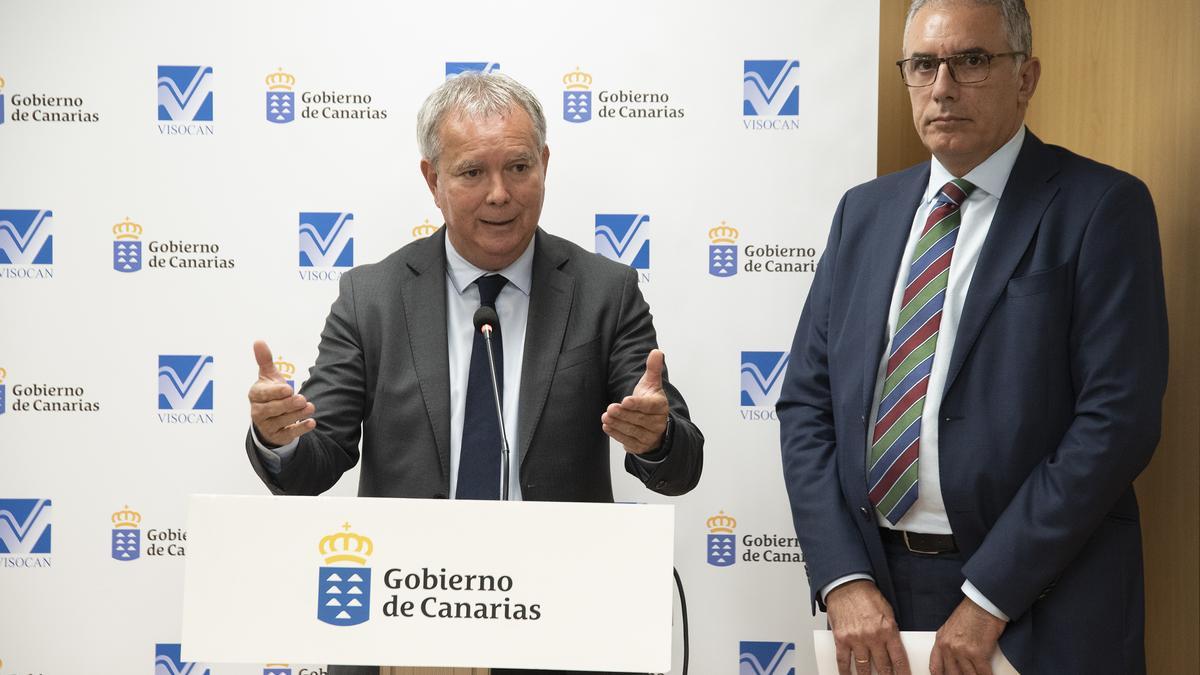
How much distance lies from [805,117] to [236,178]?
1.72 m

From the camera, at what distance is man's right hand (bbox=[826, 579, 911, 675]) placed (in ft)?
6.58

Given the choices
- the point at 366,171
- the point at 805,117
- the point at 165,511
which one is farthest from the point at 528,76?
the point at 165,511

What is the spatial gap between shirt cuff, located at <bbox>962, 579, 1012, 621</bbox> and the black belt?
0.10 meters

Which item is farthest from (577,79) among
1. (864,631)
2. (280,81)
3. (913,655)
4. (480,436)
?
(913,655)

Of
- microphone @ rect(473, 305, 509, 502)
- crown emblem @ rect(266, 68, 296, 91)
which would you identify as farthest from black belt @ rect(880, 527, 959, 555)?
crown emblem @ rect(266, 68, 296, 91)

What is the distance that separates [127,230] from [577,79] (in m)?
1.43

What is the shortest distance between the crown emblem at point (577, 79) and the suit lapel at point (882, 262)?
3.73ft

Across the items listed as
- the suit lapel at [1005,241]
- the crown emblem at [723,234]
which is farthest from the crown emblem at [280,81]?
the suit lapel at [1005,241]

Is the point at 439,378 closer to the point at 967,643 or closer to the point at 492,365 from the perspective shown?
the point at 492,365

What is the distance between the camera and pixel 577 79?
125 inches

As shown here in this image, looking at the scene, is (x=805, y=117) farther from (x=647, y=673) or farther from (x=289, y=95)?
(x=647, y=673)

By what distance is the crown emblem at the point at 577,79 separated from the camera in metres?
3.17

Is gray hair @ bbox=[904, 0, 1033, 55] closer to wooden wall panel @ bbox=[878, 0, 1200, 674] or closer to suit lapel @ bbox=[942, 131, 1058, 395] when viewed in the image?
suit lapel @ bbox=[942, 131, 1058, 395]

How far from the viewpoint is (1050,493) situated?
6.39 feet
